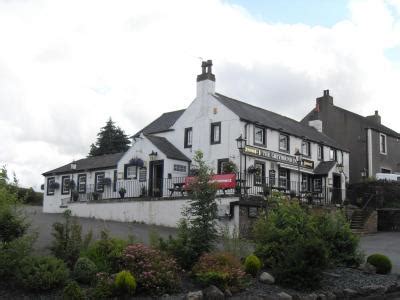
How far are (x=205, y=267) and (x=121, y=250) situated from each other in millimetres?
1723

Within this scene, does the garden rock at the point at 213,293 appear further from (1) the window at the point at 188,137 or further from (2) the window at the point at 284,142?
(2) the window at the point at 284,142

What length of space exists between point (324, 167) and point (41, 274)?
96.7 ft

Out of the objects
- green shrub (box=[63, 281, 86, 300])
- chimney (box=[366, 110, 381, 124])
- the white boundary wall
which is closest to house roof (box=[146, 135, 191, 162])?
the white boundary wall

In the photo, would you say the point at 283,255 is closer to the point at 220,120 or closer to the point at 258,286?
the point at 258,286

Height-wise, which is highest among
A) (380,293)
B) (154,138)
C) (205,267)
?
(154,138)

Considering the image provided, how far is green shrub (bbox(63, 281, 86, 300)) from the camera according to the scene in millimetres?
8461

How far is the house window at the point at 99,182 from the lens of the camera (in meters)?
35.5

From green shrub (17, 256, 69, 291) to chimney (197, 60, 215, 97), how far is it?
78.8ft

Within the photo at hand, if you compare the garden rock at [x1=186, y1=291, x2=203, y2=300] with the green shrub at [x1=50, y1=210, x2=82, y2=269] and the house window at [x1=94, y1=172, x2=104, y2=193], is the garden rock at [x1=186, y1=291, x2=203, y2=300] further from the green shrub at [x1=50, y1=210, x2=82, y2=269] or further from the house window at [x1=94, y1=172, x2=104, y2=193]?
the house window at [x1=94, y1=172, x2=104, y2=193]

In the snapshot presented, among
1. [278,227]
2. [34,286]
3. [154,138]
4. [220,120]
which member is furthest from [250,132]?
[34,286]

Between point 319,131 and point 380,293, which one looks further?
point 319,131

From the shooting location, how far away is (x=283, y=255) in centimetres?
1245

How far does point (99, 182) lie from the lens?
118ft

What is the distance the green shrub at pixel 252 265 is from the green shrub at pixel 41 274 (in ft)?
14.5
